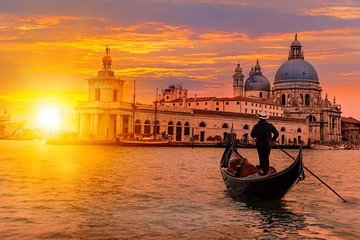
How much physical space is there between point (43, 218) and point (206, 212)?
4.10 m

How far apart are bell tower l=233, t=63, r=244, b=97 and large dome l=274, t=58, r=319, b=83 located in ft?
26.5

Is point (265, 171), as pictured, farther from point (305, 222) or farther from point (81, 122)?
point (81, 122)

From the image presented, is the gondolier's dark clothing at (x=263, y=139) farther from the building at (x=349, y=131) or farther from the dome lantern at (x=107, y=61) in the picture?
the building at (x=349, y=131)

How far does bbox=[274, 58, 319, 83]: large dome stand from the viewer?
125250mm

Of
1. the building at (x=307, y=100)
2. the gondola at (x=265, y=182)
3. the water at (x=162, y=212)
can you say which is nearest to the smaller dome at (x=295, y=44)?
the building at (x=307, y=100)

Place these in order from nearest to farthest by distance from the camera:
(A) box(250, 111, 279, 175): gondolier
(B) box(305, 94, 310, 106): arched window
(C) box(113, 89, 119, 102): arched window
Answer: (A) box(250, 111, 279, 175): gondolier < (C) box(113, 89, 119, 102): arched window < (B) box(305, 94, 310, 106): arched window

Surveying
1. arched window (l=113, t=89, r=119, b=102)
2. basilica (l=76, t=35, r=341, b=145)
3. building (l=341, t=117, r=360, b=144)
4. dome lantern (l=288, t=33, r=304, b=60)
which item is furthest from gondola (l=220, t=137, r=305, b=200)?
building (l=341, t=117, r=360, b=144)

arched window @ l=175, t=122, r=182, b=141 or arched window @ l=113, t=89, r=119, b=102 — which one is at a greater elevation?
arched window @ l=113, t=89, r=119, b=102

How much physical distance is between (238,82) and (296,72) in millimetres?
13751

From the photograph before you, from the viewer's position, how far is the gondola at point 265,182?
14883mm

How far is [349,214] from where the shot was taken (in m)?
14.9

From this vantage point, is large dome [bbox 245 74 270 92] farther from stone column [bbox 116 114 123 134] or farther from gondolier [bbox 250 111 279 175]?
gondolier [bbox 250 111 279 175]

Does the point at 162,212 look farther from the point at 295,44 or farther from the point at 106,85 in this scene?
the point at 295,44

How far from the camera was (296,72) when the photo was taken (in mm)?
125500
